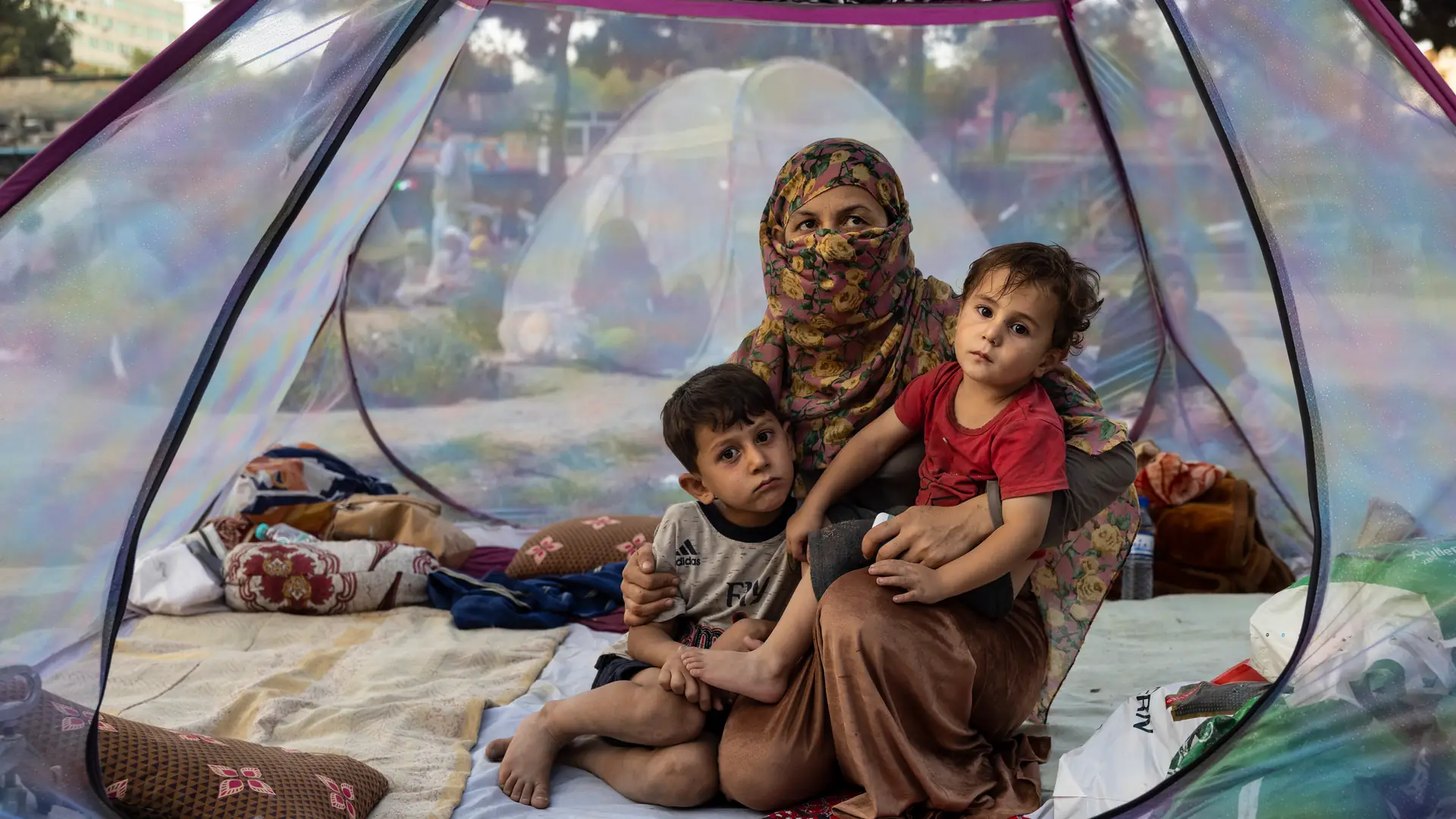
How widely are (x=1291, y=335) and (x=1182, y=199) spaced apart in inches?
76.3

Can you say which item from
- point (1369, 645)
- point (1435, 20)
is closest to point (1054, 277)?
point (1369, 645)

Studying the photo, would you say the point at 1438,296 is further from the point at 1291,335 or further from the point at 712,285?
the point at 712,285

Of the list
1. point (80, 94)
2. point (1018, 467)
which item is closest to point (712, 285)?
point (1018, 467)

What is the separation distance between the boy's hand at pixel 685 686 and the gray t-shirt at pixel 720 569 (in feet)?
0.48

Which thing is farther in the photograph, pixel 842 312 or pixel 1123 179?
pixel 1123 179

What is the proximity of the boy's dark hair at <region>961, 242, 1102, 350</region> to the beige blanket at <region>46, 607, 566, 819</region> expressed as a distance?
3.98ft

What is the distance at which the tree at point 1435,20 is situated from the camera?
7.29 m

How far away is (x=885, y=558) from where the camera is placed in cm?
195

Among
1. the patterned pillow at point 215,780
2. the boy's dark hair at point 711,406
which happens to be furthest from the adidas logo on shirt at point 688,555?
the patterned pillow at point 215,780

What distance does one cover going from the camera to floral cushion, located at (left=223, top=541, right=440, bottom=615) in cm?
311

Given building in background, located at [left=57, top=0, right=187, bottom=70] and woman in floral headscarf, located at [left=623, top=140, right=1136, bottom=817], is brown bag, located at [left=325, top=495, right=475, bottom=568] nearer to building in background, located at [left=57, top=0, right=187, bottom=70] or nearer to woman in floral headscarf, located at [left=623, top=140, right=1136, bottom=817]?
woman in floral headscarf, located at [left=623, top=140, right=1136, bottom=817]

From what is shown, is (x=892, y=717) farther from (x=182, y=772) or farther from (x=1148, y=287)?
(x=1148, y=287)

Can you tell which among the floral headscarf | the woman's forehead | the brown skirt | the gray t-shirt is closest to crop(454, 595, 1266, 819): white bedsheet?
the brown skirt

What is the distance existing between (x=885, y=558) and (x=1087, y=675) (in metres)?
1.02
